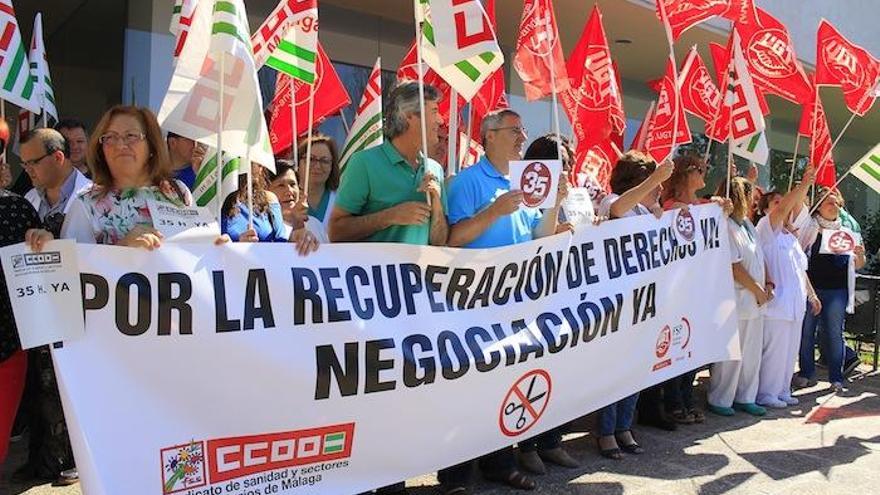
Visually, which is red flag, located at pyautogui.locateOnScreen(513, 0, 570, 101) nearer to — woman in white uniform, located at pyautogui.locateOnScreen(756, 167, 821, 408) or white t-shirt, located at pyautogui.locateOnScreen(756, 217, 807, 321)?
woman in white uniform, located at pyautogui.locateOnScreen(756, 167, 821, 408)

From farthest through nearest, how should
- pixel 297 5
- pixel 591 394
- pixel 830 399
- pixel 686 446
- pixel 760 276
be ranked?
1. pixel 830 399
2. pixel 760 276
3. pixel 686 446
4. pixel 297 5
5. pixel 591 394

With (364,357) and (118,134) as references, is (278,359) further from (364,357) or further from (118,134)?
(118,134)

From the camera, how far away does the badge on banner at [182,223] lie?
2.88 metres

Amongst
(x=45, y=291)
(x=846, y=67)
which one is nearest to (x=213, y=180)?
(x=45, y=291)

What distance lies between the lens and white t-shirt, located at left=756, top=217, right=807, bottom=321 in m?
6.11

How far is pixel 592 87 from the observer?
5.78 metres

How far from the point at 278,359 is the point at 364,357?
15.2 inches

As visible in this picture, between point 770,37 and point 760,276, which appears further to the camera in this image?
point 770,37

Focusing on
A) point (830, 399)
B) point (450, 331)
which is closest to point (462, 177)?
point (450, 331)

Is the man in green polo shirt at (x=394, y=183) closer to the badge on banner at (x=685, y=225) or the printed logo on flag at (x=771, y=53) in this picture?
the badge on banner at (x=685, y=225)

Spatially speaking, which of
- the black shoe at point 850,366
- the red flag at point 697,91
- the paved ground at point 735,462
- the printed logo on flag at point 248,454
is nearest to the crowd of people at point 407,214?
the paved ground at point 735,462

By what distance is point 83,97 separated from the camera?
10.9 metres

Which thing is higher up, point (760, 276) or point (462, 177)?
point (462, 177)

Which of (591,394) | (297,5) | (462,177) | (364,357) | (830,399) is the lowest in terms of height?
(830,399)
